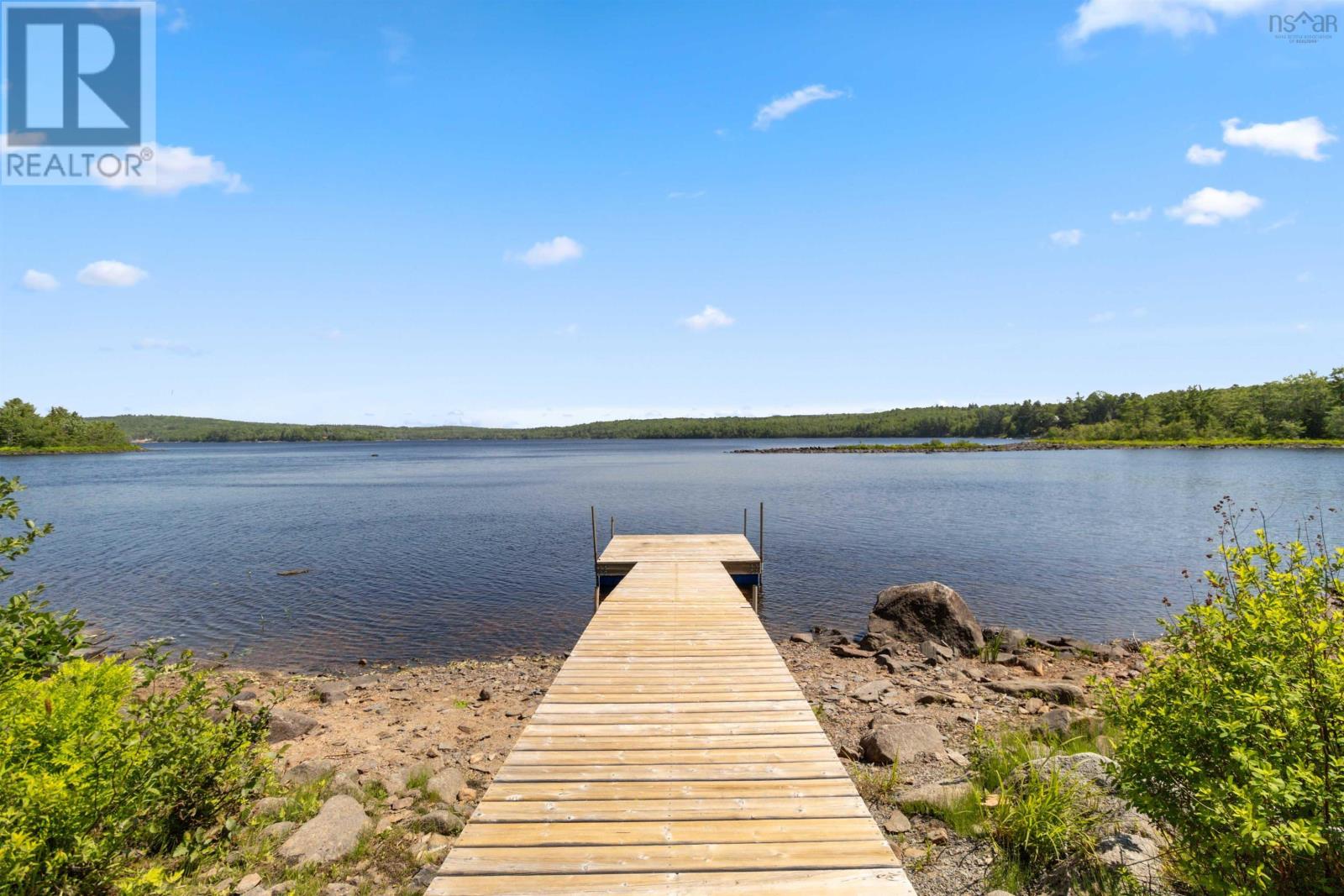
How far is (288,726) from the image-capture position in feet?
36.3

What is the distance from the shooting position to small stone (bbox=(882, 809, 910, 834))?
679 centimetres

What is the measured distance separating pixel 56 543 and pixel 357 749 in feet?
115

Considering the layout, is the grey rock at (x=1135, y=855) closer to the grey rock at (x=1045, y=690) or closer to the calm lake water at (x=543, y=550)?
the grey rock at (x=1045, y=690)

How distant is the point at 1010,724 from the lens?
10.4 m

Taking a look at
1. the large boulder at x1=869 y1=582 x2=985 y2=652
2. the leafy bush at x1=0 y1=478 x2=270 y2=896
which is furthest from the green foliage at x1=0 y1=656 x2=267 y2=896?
the large boulder at x1=869 y1=582 x2=985 y2=652

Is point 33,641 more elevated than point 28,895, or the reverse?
point 33,641

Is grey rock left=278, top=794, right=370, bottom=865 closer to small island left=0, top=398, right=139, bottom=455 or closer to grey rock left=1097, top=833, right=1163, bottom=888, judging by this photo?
grey rock left=1097, top=833, right=1163, bottom=888

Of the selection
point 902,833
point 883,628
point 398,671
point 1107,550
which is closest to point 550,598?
point 398,671

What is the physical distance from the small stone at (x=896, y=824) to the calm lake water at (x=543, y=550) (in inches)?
298

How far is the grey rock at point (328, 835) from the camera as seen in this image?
6.39 m

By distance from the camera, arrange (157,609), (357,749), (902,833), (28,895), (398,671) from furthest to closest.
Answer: (157,609) → (398,671) → (357,749) → (902,833) → (28,895)

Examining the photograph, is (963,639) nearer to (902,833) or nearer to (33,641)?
(902,833)

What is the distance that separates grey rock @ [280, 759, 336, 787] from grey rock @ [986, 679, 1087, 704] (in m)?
12.6

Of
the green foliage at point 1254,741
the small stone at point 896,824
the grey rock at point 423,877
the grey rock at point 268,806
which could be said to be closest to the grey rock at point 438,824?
the grey rock at point 423,877
